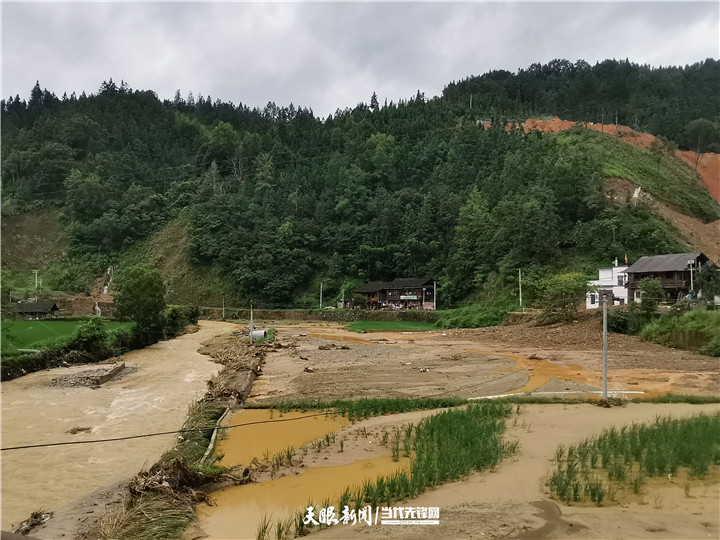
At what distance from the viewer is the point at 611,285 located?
4147cm

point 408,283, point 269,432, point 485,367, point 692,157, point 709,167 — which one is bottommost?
point 269,432

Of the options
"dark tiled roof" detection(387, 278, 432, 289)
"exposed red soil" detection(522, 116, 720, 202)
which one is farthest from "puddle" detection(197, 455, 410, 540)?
"exposed red soil" detection(522, 116, 720, 202)

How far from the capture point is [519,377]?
20.0 metres

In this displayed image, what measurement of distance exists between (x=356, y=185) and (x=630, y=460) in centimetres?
7645

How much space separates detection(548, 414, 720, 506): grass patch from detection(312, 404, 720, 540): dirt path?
0.83 ft

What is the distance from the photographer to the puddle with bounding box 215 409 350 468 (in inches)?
425

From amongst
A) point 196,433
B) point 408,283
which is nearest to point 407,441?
point 196,433

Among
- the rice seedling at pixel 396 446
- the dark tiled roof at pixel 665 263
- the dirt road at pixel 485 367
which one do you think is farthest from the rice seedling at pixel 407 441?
the dark tiled roof at pixel 665 263

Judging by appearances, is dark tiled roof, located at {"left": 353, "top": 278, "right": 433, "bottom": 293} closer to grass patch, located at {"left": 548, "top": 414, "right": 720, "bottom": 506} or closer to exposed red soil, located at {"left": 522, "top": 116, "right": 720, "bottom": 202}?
exposed red soil, located at {"left": 522, "top": 116, "right": 720, "bottom": 202}

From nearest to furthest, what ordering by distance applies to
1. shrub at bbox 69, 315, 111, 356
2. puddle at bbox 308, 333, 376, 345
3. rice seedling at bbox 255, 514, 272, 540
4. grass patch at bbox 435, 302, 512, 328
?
rice seedling at bbox 255, 514, 272, 540
shrub at bbox 69, 315, 111, 356
puddle at bbox 308, 333, 376, 345
grass patch at bbox 435, 302, 512, 328

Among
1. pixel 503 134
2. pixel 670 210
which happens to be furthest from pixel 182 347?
pixel 503 134

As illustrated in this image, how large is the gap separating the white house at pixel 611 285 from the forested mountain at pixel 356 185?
5758 millimetres

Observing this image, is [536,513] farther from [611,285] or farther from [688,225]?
[688,225]

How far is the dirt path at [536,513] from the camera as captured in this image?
5758 millimetres
